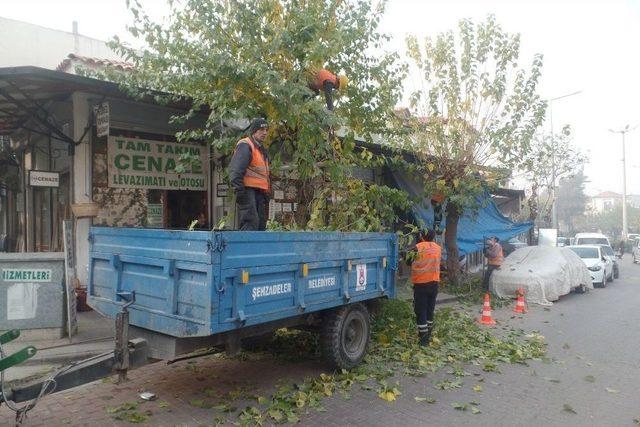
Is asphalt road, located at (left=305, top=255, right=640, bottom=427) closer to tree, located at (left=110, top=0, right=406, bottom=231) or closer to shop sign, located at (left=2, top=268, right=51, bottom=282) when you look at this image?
tree, located at (left=110, top=0, right=406, bottom=231)

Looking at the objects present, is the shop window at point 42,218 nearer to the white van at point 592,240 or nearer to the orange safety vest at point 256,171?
the orange safety vest at point 256,171

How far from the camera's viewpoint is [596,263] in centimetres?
1727

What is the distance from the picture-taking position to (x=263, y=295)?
4.71 m

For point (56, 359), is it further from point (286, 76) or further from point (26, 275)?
point (286, 76)

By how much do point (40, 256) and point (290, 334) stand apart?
3.71 metres

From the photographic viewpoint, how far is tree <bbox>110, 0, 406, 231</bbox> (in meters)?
7.45

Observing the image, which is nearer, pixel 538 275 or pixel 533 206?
pixel 538 275

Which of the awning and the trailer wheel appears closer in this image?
the trailer wheel

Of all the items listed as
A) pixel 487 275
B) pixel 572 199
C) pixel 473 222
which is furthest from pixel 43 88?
pixel 572 199

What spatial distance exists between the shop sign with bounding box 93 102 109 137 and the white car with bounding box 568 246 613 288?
15.7 metres

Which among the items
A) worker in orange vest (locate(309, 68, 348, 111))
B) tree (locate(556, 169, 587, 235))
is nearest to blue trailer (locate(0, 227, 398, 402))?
worker in orange vest (locate(309, 68, 348, 111))

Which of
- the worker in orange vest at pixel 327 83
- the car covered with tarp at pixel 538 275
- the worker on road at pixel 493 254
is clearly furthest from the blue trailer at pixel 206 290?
the worker on road at pixel 493 254

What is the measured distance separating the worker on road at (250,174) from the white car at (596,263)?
49.1 ft

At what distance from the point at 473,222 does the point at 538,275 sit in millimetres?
2593
